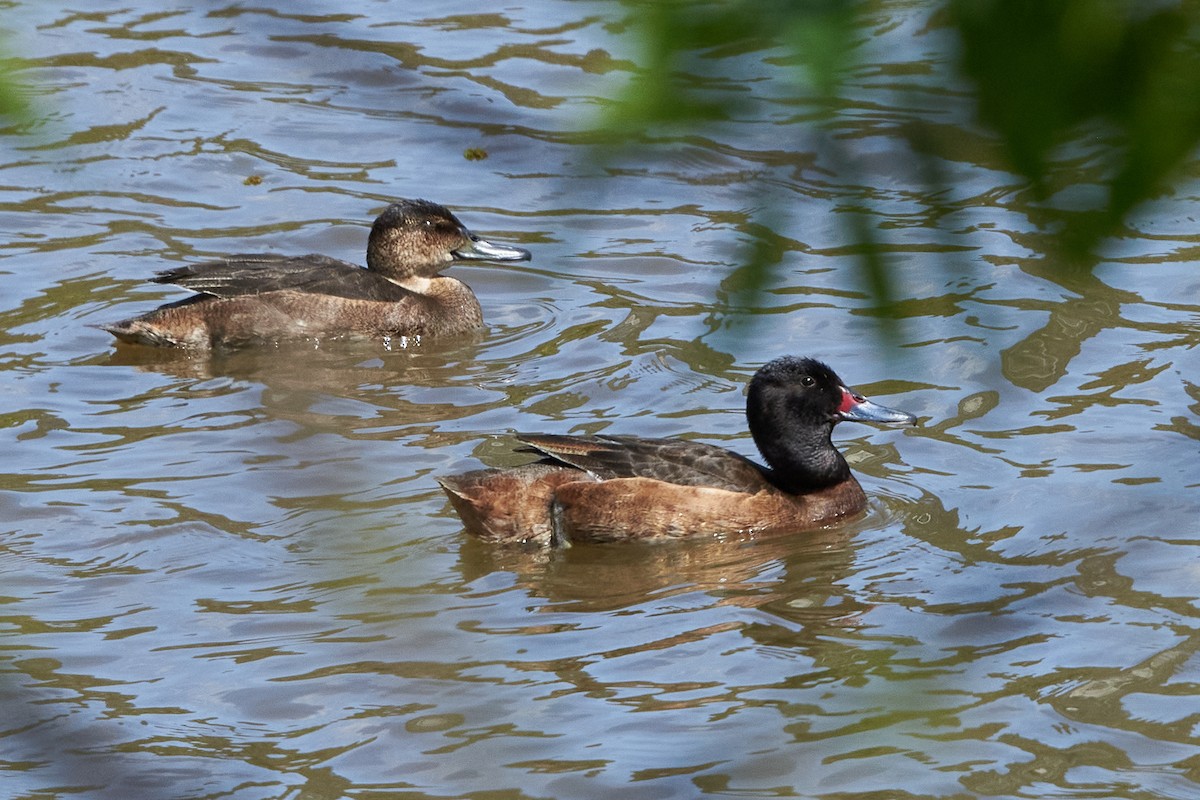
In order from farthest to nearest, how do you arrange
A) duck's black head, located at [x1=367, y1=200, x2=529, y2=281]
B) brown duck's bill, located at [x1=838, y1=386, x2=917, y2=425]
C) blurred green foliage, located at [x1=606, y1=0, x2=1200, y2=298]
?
duck's black head, located at [x1=367, y1=200, x2=529, y2=281]
brown duck's bill, located at [x1=838, y1=386, x2=917, y2=425]
blurred green foliage, located at [x1=606, y1=0, x2=1200, y2=298]

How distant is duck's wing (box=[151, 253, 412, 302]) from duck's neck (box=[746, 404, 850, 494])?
3216mm

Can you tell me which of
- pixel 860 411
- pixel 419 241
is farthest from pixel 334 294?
pixel 860 411

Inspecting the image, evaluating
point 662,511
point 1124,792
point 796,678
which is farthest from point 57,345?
point 1124,792

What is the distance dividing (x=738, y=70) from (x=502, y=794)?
4198mm

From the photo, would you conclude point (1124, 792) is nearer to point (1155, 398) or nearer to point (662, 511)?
point (662, 511)

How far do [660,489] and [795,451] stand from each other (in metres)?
0.72

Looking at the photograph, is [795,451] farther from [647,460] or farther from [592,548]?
[592,548]

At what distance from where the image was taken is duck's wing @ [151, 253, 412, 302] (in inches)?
401

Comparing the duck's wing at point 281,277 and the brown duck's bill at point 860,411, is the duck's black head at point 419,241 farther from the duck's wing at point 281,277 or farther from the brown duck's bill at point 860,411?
the brown duck's bill at point 860,411

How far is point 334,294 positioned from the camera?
10438 mm

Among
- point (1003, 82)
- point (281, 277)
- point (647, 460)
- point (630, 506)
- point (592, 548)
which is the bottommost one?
point (592, 548)

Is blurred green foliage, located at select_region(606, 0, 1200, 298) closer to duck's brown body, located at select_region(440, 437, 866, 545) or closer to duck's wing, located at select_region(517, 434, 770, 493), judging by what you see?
duck's brown body, located at select_region(440, 437, 866, 545)

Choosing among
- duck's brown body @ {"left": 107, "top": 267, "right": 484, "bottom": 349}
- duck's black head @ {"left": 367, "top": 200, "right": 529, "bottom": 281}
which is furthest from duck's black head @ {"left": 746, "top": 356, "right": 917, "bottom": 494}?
duck's black head @ {"left": 367, "top": 200, "right": 529, "bottom": 281}

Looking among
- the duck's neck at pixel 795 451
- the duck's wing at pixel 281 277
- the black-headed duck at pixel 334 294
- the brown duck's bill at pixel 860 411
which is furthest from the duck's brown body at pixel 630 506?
the duck's wing at pixel 281 277
